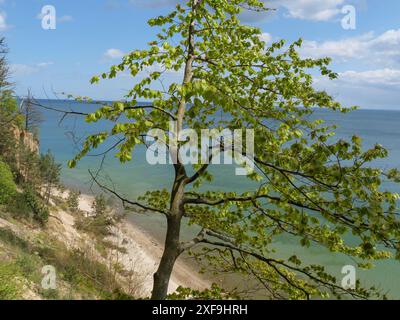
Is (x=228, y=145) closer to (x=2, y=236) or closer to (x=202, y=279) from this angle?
(x=2, y=236)

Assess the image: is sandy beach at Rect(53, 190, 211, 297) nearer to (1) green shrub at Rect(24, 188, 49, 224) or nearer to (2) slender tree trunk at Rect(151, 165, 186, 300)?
(1) green shrub at Rect(24, 188, 49, 224)

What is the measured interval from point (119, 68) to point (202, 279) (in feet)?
66.1

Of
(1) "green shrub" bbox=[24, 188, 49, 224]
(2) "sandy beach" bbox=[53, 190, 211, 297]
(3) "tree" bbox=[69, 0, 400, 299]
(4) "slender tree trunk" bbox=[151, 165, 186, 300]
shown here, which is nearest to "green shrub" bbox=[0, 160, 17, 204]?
(1) "green shrub" bbox=[24, 188, 49, 224]

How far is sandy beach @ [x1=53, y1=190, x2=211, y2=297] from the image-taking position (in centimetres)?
2234

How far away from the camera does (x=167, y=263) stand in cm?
672

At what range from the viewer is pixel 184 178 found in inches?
280

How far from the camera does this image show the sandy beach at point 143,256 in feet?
73.3

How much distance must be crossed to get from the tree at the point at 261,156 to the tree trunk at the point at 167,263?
18mm

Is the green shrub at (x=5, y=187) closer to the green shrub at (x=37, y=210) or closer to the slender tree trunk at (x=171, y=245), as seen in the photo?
the green shrub at (x=37, y=210)

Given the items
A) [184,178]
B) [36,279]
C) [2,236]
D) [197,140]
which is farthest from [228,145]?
[2,236]

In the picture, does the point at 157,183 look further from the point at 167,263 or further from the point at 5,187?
the point at 167,263

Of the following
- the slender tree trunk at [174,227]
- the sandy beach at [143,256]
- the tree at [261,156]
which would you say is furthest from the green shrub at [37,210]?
the slender tree trunk at [174,227]

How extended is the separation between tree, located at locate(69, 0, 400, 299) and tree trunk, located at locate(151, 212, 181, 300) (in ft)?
0.06

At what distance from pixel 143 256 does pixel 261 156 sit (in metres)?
22.7
